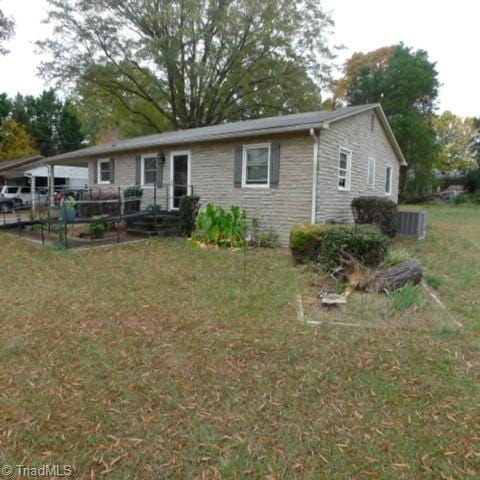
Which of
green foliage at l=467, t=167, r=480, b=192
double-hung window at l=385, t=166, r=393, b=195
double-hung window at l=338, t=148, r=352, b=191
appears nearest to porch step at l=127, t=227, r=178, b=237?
double-hung window at l=338, t=148, r=352, b=191

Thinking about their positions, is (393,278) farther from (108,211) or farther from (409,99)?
(409,99)

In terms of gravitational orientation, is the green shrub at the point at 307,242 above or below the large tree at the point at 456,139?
below

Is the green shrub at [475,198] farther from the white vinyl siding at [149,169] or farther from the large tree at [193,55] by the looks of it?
the white vinyl siding at [149,169]

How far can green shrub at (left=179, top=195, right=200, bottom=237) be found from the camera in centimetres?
1035

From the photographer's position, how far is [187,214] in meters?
10.4

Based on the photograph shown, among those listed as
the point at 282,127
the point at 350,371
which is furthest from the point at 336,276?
the point at 282,127

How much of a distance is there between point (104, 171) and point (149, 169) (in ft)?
10.1

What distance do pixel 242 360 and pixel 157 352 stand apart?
0.78 meters

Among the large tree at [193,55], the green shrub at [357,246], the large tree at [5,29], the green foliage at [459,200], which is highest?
the large tree at [193,55]

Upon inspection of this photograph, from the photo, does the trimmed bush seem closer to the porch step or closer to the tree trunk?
the porch step

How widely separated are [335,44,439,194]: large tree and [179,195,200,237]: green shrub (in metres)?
24.2

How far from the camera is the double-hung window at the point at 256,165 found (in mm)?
9539

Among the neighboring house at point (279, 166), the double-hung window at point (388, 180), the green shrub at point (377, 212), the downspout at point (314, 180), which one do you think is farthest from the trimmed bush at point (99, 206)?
the double-hung window at point (388, 180)

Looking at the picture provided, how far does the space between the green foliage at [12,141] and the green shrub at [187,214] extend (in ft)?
92.4
